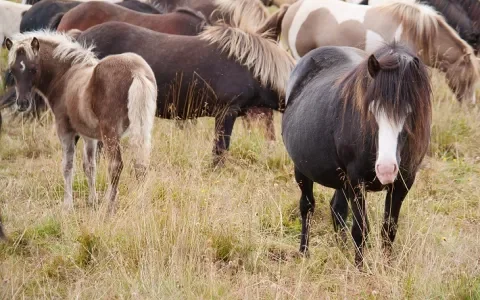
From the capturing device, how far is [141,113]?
5.55 m

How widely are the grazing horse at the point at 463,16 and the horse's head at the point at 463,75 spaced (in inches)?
46.7

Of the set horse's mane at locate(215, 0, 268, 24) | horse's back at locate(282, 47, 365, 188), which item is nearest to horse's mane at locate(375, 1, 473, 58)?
horse's mane at locate(215, 0, 268, 24)

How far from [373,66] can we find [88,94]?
8.99ft

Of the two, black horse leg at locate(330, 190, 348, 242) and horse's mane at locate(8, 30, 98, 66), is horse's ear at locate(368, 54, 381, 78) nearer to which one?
black horse leg at locate(330, 190, 348, 242)

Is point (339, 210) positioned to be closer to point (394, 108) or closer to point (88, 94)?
point (394, 108)

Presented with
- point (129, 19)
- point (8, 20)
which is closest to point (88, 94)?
point (129, 19)

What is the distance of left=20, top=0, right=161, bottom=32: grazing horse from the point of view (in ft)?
33.8

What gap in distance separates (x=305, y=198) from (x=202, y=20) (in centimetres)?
447

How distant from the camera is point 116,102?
18.3 feet

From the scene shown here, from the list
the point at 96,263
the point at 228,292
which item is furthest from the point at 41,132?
the point at 228,292

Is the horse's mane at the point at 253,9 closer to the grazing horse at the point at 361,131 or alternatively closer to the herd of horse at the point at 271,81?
the herd of horse at the point at 271,81

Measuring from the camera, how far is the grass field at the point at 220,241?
3730 millimetres

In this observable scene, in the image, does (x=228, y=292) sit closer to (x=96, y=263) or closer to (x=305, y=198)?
(x=96, y=263)

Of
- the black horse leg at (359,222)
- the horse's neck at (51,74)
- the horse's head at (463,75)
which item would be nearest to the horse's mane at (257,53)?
the horse's neck at (51,74)
